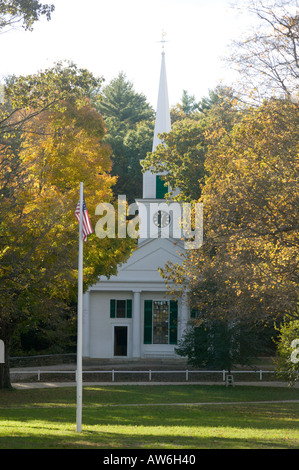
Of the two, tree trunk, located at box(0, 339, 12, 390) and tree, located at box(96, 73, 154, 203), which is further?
tree, located at box(96, 73, 154, 203)

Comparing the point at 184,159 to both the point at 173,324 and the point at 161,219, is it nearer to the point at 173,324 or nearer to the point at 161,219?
the point at 161,219

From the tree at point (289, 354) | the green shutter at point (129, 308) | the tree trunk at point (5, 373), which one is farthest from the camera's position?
the green shutter at point (129, 308)

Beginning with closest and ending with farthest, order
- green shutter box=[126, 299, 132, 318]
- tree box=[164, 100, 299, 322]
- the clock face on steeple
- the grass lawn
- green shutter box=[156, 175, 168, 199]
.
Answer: the grass lawn → tree box=[164, 100, 299, 322] → green shutter box=[126, 299, 132, 318] → the clock face on steeple → green shutter box=[156, 175, 168, 199]

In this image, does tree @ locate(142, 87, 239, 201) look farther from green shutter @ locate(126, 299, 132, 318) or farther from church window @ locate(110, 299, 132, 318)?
church window @ locate(110, 299, 132, 318)

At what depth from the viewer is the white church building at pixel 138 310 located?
39125 millimetres

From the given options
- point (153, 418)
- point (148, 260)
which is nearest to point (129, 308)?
point (148, 260)

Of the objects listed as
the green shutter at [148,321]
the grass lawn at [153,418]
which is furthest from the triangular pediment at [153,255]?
the grass lawn at [153,418]

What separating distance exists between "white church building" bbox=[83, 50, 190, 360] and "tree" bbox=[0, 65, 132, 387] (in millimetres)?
10310

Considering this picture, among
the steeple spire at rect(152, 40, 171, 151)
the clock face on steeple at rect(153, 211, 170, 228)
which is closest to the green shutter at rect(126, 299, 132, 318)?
the clock face on steeple at rect(153, 211, 170, 228)

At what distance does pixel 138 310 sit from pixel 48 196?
17802mm

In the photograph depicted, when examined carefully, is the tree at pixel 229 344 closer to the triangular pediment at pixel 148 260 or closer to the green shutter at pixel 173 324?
the green shutter at pixel 173 324

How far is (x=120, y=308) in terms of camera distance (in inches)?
1575

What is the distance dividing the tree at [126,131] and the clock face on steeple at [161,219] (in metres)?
10.3

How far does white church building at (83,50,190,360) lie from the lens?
39.1m
